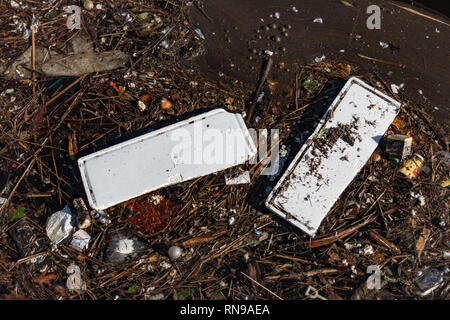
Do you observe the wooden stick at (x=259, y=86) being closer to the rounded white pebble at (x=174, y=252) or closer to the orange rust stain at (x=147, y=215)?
the orange rust stain at (x=147, y=215)

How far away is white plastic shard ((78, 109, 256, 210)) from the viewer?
3.02 metres

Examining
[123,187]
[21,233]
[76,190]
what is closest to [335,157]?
[123,187]

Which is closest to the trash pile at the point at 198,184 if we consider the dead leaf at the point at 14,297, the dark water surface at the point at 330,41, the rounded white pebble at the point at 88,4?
the dead leaf at the point at 14,297

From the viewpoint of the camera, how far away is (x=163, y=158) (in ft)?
10.0

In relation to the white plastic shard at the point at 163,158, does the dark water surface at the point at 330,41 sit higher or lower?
higher

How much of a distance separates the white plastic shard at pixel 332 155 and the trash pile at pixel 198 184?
0.01m

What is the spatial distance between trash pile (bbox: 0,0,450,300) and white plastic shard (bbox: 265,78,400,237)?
13mm

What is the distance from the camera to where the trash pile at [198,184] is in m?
3.09

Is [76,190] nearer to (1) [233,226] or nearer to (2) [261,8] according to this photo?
(1) [233,226]

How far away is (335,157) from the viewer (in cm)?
310

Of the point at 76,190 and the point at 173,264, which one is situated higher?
the point at 76,190

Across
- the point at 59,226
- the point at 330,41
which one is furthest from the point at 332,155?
the point at 59,226

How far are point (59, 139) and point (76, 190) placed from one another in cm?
56

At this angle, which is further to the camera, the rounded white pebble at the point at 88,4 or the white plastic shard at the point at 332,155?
the rounded white pebble at the point at 88,4
